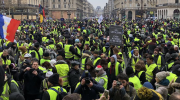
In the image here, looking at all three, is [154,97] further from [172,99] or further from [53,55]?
[53,55]

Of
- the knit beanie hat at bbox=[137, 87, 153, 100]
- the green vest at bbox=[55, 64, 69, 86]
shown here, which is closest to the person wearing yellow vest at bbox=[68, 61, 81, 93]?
the green vest at bbox=[55, 64, 69, 86]

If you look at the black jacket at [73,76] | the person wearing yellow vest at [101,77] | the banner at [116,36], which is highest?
the banner at [116,36]

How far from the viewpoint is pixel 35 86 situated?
6543mm

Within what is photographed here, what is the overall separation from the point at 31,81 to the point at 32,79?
6 cm

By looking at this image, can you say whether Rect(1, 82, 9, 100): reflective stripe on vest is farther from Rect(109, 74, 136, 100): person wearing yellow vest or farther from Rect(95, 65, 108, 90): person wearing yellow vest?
Rect(109, 74, 136, 100): person wearing yellow vest

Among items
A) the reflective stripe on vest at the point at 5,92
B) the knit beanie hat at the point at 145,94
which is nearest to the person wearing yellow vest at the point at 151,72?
the knit beanie hat at the point at 145,94

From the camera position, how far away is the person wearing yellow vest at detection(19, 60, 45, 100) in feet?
20.9

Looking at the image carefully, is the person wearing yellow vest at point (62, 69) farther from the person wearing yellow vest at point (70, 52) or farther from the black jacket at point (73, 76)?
the person wearing yellow vest at point (70, 52)

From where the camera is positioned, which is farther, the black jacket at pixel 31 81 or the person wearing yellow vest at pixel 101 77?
the black jacket at pixel 31 81

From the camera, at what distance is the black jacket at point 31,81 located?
251 inches

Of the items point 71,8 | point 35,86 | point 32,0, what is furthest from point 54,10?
point 35,86

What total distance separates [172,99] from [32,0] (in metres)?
80.7

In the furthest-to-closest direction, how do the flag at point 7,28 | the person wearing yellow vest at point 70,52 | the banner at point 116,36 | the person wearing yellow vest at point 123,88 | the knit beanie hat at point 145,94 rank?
1. the banner at point 116,36
2. the person wearing yellow vest at point 70,52
3. the flag at point 7,28
4. the person wearing yellow vest at point 123,88
5. the knit beanie hat at point 145,94

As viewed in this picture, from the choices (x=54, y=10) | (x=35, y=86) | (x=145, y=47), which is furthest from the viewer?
(x=54, y=10)
